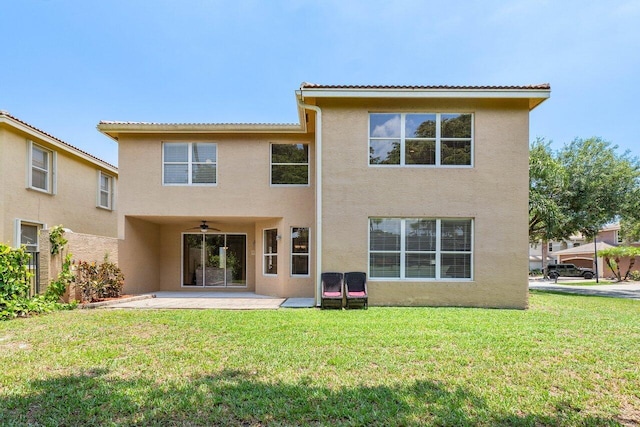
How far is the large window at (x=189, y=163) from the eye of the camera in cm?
1252

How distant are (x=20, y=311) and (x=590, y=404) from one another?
11.4 metres

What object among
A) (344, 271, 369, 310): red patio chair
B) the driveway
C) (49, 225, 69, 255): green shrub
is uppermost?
(49, 225, 69, 255): green shrub

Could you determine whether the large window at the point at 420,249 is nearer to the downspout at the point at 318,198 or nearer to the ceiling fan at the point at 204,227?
the downspout at the point at 318,198

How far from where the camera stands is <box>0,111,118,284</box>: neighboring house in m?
11.3

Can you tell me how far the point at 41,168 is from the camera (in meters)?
12.9

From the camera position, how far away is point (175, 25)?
12.9 meters

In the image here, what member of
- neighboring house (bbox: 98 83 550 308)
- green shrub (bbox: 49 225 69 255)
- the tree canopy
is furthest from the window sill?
the tree canopy

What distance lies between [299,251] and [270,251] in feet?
4.17

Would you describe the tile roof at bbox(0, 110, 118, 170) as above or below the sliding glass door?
above

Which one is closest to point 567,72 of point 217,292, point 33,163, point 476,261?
point 476,261

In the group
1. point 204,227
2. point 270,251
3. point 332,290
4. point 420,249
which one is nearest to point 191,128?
point 204,227

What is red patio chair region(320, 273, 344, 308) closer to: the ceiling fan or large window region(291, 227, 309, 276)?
large window region(291, 227, 309, 276)

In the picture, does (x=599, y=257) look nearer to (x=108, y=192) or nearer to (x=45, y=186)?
(x=108, y=192)

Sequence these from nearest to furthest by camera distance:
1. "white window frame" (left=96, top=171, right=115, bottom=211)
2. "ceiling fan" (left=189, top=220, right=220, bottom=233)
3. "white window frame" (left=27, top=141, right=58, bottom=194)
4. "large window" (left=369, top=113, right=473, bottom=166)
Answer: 1. "large window" (left=369, top=113, right=473, bottom=166)
2. "white window frame" (left=27, top=141, right=58, bottom=194)
3. "ceiling fan" (left=189, top=220, right=220, bottom=233)
4. "white window frame" (left=96, top=171, right=115, bottom=211)
